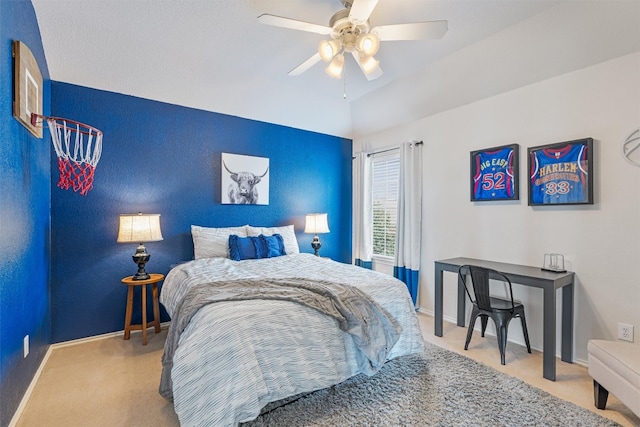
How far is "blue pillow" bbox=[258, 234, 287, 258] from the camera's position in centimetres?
354

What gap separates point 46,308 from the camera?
2.75 m

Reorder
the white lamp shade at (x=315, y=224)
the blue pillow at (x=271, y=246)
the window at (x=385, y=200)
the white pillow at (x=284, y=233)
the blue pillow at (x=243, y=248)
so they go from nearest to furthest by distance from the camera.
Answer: the blue pillow at (x=243, y=248), the blue pillow at (x=271, y=246), the white pillow at (x=284, y=233), the white lamp shade at (x=315, y=224), the window at (x=385, y=200)

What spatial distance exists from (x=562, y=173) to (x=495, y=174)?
594mm

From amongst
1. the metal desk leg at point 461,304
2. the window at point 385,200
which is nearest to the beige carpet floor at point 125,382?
the metal desk leg at point 461,304

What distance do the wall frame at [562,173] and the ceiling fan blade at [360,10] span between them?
2.10 metres

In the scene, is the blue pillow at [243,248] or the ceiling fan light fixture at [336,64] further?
the blue pillow at [243,248]

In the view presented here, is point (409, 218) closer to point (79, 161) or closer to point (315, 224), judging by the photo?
point (315, 224)

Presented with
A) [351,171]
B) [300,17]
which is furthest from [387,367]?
[351,171]

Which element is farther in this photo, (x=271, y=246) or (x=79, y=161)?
(x=271, y=246)

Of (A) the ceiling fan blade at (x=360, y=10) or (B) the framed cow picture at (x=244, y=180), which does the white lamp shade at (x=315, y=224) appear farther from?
(A) the ceiling fan blade at (x=360, y=10)

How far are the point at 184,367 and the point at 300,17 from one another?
8.69ft

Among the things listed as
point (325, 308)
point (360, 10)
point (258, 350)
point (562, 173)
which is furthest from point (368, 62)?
point (258, 350)

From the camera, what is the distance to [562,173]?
8.93 feet

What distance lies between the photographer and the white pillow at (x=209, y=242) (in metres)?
3.43
